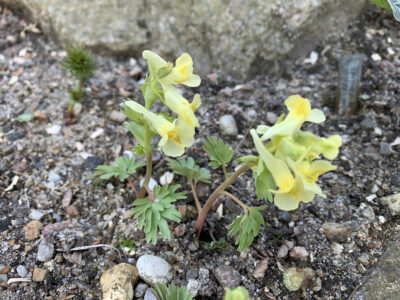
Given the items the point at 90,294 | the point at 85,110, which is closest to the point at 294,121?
the point at 90,294

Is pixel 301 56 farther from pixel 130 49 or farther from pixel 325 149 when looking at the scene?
pixel 325 149

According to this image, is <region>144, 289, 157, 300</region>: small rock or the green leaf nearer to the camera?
<region>144, 289, 157, 300</region>: small rock

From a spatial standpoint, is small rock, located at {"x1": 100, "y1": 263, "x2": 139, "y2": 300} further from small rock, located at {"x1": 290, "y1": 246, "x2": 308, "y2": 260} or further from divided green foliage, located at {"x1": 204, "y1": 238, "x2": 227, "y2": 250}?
small rock, located at {"x1": 290, "y1": 246, "x2": 308, "y2": 260}

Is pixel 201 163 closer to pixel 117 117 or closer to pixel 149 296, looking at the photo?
pixel 117 117

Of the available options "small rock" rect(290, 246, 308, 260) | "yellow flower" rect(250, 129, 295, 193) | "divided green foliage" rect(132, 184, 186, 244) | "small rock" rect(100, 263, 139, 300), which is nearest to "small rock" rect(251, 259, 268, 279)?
"small rock" rect(290, 246, 308, 260)

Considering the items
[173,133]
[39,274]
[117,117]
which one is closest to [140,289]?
[39,274]

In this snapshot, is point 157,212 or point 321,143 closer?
point 321,143
